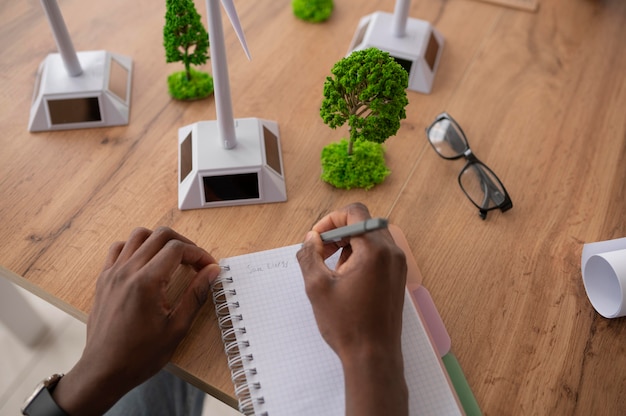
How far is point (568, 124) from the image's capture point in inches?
42.9

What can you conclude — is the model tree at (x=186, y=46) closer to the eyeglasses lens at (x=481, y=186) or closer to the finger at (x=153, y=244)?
the finger at (x=153, y=244)

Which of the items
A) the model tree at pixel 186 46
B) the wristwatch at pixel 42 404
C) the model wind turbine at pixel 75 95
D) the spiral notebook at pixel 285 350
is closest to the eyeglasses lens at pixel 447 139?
the spiral notebook at pixel 285 350

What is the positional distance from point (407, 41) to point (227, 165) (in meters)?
0.48

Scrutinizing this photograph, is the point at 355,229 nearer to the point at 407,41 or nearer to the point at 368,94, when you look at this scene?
the point at 368,94

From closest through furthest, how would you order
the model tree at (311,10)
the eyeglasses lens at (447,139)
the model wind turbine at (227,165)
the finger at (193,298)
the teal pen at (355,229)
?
the teal pen at (355,229) < the finger at (193,298) < the model wind turbine at (227,165) < the eyeglasses lens at (447,139) < the model tree at (311,10)

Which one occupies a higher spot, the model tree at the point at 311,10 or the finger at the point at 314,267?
the model tree at the point at 311,10

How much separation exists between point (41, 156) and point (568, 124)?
100 cm

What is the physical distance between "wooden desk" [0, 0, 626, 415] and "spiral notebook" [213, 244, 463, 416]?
0.04 metres

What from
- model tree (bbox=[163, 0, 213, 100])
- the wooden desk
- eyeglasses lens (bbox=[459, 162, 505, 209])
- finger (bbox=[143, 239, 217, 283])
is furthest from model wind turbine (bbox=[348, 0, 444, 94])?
finger (bbox=[143, 239, 217, 283])

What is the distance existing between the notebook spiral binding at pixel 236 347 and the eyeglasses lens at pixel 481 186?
45 cm

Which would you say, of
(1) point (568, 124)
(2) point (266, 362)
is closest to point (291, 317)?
(2) point (266, 362)

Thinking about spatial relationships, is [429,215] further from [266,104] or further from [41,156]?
[41,156]

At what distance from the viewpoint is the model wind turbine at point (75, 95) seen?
1003mm

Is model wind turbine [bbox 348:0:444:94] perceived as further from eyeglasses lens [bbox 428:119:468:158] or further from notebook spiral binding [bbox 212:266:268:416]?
notebook spiral binding [bbox 212:266:268:416]
